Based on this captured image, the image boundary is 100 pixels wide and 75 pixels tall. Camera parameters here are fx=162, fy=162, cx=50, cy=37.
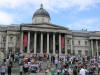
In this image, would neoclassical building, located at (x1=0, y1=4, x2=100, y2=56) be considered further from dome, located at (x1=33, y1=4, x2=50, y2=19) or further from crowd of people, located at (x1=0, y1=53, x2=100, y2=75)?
crowd of people, located at (x1=0, y1=53, x2=100, y2=75)

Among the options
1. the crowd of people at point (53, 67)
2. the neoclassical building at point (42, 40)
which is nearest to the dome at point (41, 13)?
the neoclassical building at point (42, 40)

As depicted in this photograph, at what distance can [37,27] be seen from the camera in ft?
153

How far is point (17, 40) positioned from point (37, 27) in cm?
751

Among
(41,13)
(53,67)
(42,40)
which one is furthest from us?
(41,13)

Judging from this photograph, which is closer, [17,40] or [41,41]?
[41,41]

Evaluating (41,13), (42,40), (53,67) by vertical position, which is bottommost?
(53,67)

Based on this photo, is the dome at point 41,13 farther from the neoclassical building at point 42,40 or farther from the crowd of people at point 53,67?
the crowd of people at point 53,67

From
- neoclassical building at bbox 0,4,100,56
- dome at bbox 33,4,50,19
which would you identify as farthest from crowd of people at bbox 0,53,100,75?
dome at bbox 33,4,50,19

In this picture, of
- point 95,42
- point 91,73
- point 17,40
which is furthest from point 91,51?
point 91,73

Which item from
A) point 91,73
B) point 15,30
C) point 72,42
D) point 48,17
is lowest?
point 91,73

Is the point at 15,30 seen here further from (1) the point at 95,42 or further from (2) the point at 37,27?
(1) the point at 95,42

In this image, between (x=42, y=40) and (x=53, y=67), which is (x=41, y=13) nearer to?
(x=42, y=40)

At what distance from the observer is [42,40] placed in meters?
46.2

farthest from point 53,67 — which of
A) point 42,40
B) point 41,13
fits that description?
point 41,13
